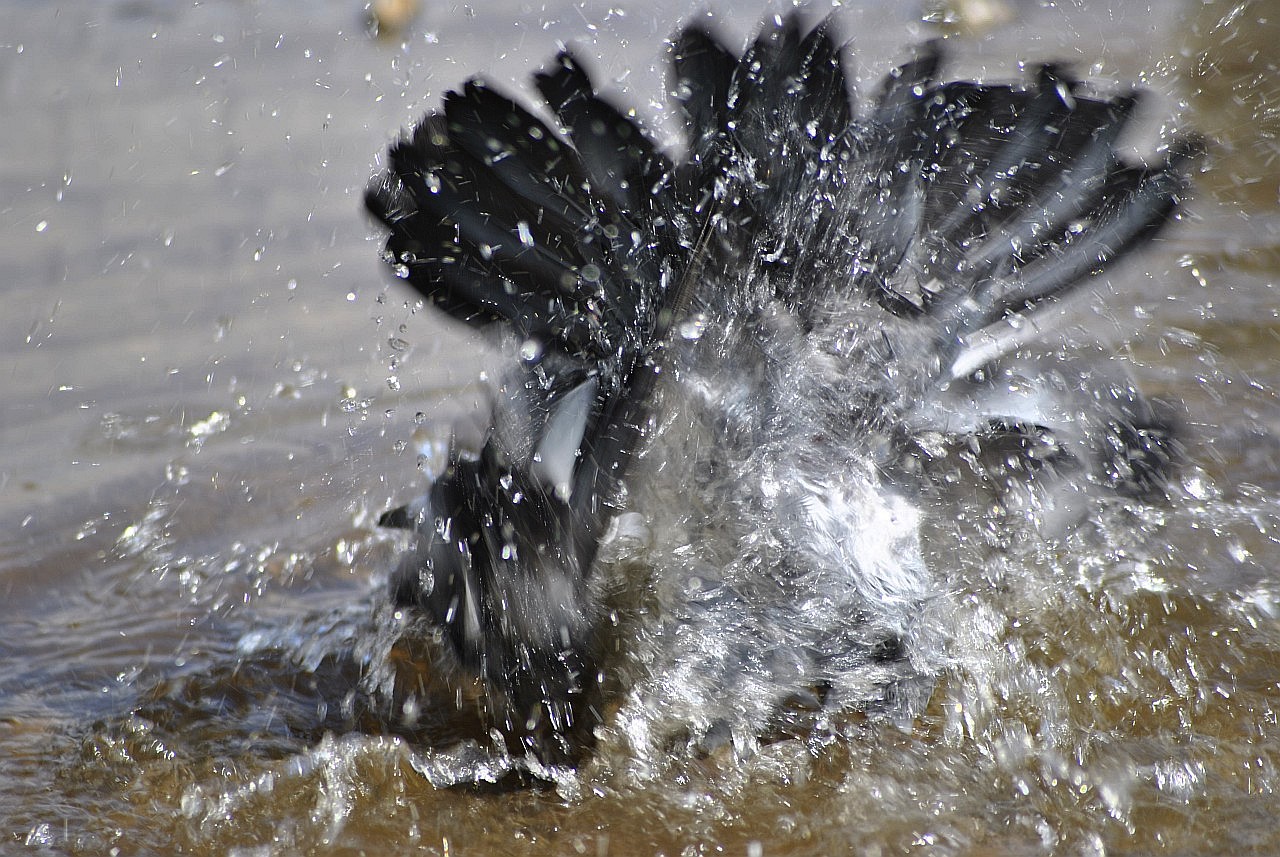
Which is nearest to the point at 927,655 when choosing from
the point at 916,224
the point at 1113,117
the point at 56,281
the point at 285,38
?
the point at 916,224

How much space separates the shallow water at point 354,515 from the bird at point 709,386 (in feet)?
0.27

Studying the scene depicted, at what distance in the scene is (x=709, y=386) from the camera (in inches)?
48.2

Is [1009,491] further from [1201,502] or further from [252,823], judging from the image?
[252,823]

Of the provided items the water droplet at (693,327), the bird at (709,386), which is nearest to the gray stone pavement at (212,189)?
the bird at (709,386)

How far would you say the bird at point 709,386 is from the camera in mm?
1149

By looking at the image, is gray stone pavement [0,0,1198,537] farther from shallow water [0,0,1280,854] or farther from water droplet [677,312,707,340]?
water droplet [677,312,707,340]

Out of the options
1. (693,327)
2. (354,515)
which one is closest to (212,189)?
(354,515)

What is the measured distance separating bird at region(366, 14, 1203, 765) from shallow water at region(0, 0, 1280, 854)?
0.08 m

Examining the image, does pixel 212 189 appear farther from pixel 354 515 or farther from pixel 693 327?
pixel 693 327

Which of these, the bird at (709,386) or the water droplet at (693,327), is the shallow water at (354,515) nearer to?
the bird at (709,386)

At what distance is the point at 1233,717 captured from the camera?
1.14 m

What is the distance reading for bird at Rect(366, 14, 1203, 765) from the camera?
115 cm

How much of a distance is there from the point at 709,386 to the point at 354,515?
92cm

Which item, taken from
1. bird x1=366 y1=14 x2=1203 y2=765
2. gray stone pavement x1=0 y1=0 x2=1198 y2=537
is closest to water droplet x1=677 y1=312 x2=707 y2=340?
bird x1=366 y1=14 x2=1203 y2=765
